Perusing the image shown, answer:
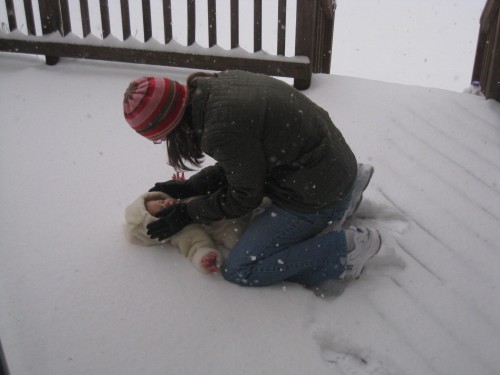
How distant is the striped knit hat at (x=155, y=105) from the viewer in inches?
68.6

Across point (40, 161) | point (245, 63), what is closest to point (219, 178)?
point (40, 161)

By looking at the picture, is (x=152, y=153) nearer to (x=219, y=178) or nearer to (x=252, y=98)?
(x=219, y=178)

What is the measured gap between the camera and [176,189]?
2.40m

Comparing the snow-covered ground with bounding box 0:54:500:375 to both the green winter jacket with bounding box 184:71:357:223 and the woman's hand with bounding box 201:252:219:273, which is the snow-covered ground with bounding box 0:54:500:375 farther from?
the green winter jacket with bounding box 184:71:357:223

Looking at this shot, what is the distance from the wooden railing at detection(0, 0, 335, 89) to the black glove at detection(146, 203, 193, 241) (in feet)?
6.90

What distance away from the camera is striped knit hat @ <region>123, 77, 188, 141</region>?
174 centimetres

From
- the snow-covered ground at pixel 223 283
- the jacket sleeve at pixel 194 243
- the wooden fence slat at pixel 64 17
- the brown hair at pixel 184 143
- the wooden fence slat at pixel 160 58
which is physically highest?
the wooden fence slat at pixel 64 17

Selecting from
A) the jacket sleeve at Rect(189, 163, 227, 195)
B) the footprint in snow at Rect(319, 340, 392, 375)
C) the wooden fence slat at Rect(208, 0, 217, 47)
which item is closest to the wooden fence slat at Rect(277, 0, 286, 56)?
the wooden fence slat at Rect(208, 0, 217, 47)

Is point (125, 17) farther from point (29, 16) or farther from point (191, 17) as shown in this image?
point (29, 16)

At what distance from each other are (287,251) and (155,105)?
872mm

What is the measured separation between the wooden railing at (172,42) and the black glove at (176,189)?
180 centimetres

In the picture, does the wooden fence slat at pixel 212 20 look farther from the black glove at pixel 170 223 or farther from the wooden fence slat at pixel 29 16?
the black glove at pixel 170 223

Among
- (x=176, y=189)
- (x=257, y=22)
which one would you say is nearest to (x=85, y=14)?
(x=257, y=22)

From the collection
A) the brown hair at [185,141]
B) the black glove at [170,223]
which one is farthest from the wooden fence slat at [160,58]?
the black glove at [170,223]
